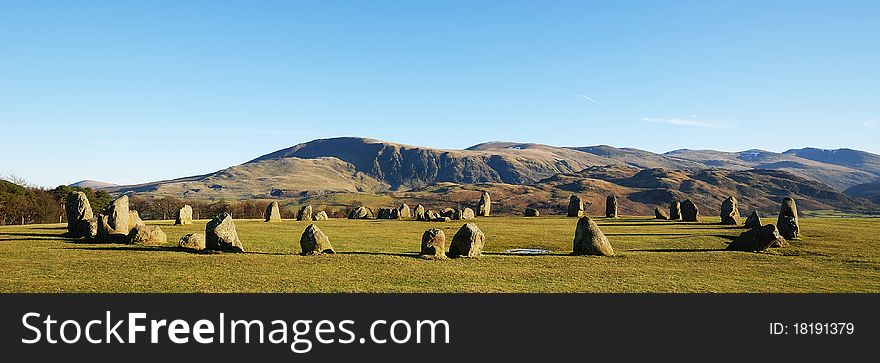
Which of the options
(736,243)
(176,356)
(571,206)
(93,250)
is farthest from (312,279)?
(571,206)

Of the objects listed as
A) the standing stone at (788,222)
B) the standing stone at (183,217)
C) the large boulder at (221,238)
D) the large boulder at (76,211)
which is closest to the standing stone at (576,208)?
the standing stone at (788,222)

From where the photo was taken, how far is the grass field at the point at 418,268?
2058 centimetres

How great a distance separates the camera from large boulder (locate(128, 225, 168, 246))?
34.0 m

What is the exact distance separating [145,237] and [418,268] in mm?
20006

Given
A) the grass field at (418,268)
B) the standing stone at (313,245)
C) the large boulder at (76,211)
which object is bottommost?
the grass field at (418,268)

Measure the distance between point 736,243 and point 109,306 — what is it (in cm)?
3629

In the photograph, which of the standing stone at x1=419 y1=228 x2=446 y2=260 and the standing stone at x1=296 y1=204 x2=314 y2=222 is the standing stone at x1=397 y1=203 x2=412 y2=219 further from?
the standing stone at x1=419 y1=228 x2=446 y2=260

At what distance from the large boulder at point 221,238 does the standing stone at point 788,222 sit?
39.2 metres

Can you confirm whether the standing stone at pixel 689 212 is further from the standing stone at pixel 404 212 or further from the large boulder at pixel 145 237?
the large boulder at pixel 145 237

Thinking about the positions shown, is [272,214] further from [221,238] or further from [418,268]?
[418,268]

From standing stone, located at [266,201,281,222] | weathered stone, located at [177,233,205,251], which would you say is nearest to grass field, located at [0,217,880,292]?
weathered stone, located at [177,233,205,251]

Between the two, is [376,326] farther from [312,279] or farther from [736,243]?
[736,243]

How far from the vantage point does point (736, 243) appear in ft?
117

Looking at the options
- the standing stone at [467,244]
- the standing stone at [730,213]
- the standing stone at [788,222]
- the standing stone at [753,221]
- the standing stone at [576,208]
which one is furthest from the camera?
the standing stone at [576,208]
